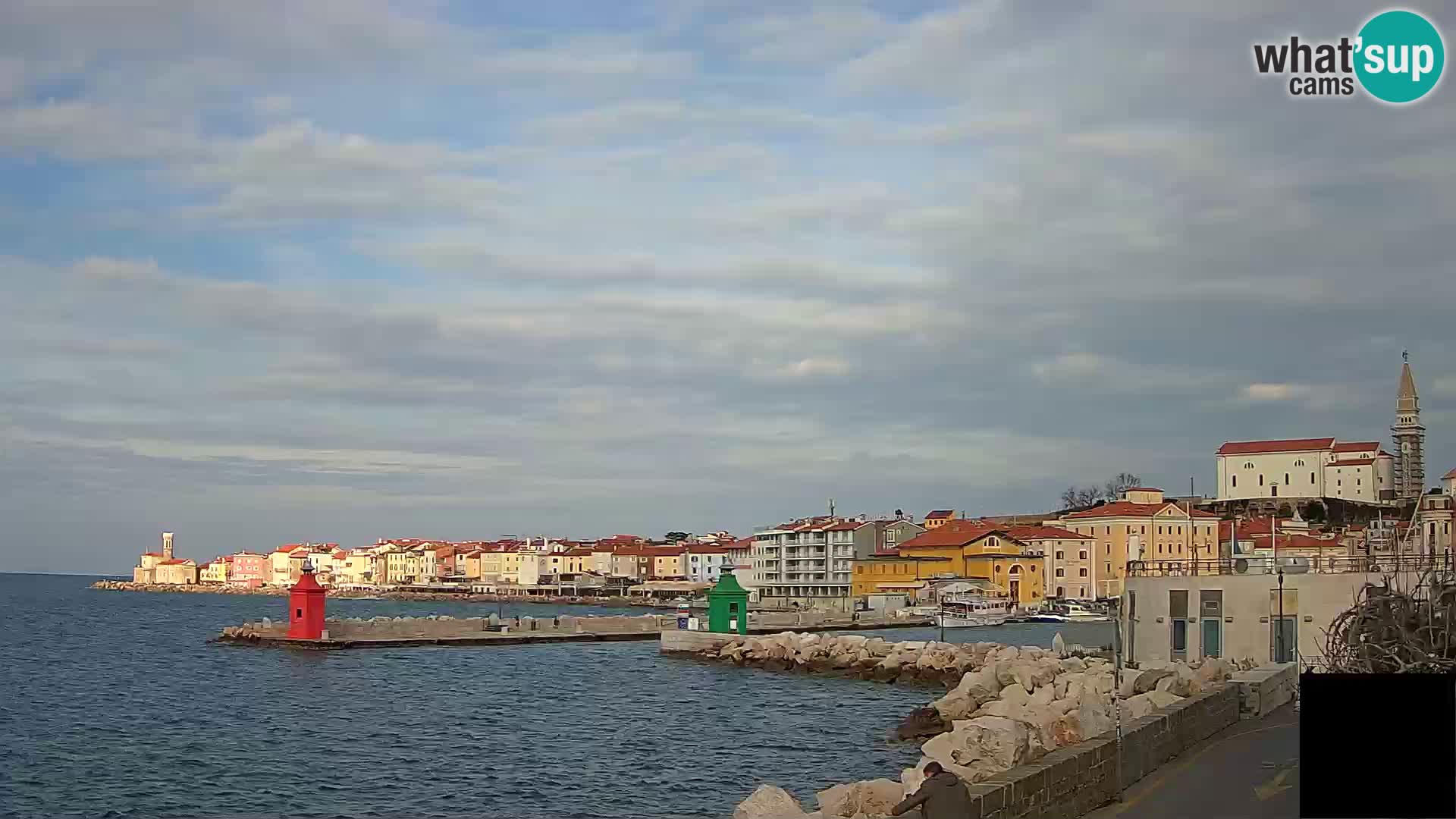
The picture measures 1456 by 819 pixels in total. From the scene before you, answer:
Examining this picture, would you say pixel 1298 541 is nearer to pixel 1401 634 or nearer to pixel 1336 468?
pixel 1336 468

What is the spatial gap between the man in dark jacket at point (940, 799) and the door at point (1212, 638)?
21.5m

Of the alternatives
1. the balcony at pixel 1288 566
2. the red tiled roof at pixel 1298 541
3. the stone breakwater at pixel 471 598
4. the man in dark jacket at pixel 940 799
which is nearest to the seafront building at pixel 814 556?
the stone breakwater at pixel 471 598

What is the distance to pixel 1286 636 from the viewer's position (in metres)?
26.9

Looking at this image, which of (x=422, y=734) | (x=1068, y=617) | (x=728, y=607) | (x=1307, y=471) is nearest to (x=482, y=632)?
(x=728, y=607)

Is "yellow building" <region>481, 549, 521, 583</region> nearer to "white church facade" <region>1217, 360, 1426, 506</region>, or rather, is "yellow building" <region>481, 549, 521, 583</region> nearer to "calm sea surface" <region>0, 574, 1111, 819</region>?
"white church facade" <region>1217, 360, 1426, 506</region>

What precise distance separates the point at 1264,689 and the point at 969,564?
8612cm

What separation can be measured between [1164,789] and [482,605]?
128340mm

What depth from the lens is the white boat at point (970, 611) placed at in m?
80.4

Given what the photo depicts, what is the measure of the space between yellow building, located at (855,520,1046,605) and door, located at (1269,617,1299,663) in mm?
74894

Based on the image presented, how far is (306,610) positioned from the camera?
56406 millimetres

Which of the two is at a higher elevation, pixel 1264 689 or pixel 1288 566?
pixel 1288 566

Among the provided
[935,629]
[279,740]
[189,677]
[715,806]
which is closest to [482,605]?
[935,629]

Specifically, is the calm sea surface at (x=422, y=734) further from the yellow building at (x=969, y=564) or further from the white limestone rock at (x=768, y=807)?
the yellow building at (x=969, y=564)

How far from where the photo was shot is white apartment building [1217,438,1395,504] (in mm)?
122438
